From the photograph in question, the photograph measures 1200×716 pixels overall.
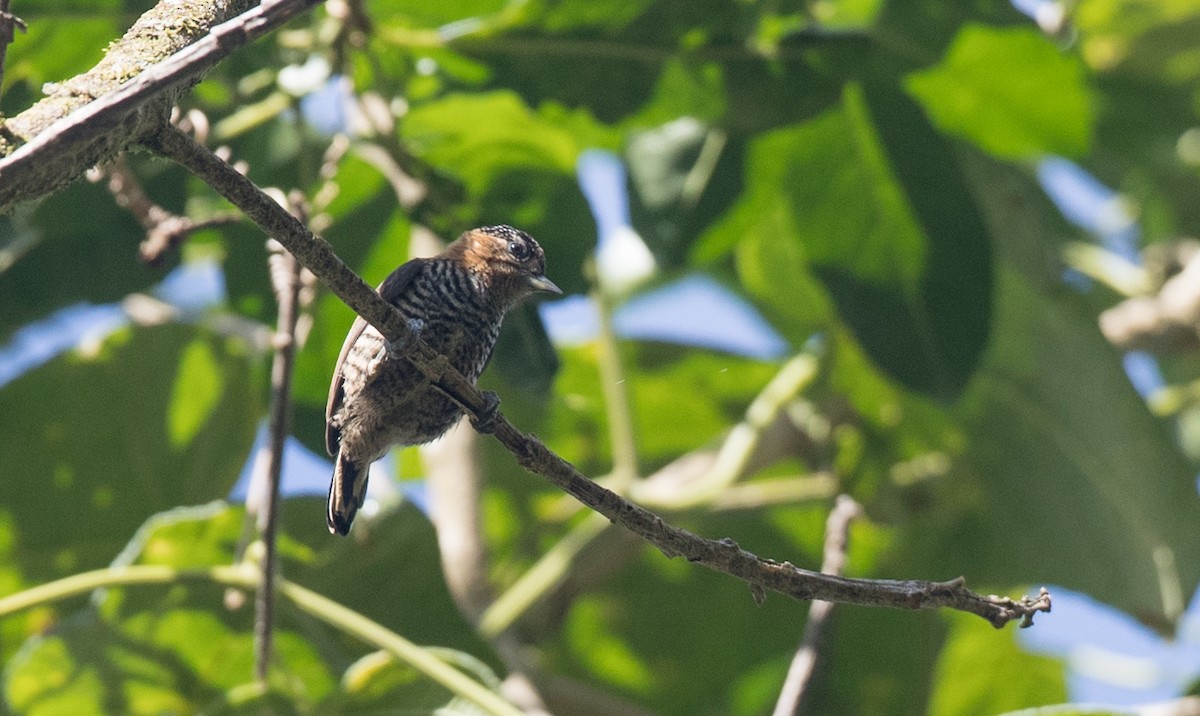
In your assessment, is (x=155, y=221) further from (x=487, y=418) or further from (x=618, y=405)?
(x=618, y=405)

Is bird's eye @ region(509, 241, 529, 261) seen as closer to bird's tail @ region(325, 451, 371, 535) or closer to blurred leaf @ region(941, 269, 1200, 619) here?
bird's tail @ region(325, 451, 371, 535)

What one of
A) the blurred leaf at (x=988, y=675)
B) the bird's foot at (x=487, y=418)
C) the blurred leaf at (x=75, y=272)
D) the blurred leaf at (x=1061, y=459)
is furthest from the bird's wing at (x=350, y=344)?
the blurred leaf at (x=988, y=675)

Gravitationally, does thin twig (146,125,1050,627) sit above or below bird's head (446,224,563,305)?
above

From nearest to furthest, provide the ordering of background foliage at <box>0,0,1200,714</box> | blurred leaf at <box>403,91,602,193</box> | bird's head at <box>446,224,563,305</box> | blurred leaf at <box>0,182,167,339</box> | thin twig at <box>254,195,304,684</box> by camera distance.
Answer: thin twig at <box>254,195,304,684</box> < bird's head at <box>446,224,563,305</box> < background foliage at <box>0,0,1200,714</box> < blurred leaf at <box>403,91,602,193</box> < blurred leaf at <box>0,182,167,339</box>

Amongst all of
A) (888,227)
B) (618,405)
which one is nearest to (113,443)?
(618,405)

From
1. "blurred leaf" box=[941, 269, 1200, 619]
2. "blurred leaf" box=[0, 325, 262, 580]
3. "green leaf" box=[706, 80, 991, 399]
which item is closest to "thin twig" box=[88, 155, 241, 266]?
"blurred leaf" box=[0, 325, 262, 580]

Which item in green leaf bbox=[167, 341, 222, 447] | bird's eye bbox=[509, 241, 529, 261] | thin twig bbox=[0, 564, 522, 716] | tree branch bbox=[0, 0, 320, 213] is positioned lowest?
green leaf bbox=[167, 341, 222, 447]

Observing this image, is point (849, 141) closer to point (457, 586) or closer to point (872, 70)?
point (872, 70)

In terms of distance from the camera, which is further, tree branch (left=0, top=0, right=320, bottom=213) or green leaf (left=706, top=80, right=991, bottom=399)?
green leaf (left=706, top=80, right=991, bottom=399)
